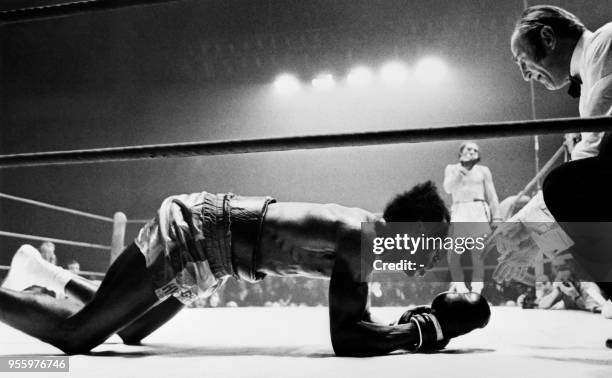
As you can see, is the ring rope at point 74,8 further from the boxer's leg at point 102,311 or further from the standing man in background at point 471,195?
the standing man in background at point 471,195

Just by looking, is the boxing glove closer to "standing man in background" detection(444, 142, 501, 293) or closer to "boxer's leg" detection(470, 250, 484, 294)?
"boxer's leg" detection(470, 250, 484, 294)

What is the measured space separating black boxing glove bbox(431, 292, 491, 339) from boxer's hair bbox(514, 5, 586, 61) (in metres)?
0.55

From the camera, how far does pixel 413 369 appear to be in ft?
2.71

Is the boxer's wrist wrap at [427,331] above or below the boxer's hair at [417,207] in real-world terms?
below

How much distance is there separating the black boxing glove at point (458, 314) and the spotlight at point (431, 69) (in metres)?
4.73

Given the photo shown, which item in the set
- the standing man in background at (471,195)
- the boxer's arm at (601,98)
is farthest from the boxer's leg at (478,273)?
the boxer's arm at (601,98)

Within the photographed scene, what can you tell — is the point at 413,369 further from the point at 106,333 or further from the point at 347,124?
the point at 347,124

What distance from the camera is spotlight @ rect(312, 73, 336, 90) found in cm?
587

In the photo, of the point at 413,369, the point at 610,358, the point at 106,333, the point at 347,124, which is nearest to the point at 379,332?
the point at 413,369

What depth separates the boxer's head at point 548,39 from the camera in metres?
1.08

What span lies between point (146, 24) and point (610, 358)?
553 cm

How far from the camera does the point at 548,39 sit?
3.57 feet

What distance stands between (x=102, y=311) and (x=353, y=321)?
521mm

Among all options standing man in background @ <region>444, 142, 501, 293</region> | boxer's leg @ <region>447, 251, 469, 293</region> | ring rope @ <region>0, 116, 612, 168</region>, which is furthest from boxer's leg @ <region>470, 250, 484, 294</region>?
ring rope @ <region>0, 116, 612, 168</region>
